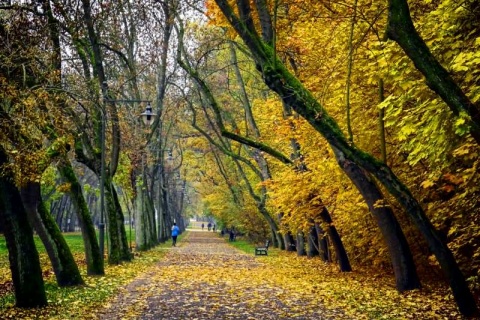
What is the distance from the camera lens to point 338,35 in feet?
43.0

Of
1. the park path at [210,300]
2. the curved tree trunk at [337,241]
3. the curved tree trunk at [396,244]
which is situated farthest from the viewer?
the curved tree trunk at [337,241]

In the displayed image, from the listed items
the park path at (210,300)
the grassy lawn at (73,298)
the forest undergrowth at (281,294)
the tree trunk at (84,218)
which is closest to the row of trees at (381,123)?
the forest undergrowth at (281,294)

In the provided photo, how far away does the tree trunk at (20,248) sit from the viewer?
9672 mm

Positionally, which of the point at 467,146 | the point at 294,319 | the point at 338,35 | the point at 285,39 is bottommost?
the point at 294,319

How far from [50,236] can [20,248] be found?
3116 mm

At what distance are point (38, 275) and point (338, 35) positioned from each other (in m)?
8.57

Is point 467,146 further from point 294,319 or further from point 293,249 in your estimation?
point 293,249

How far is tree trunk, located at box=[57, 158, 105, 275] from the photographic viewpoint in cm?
1430

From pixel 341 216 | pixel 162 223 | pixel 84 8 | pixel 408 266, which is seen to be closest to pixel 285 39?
pixel 341 216

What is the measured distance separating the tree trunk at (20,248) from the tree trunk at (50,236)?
6.52ft

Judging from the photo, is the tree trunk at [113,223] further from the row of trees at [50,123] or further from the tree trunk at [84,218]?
the tree trunk at [84,218]

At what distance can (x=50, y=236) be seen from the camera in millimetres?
12805

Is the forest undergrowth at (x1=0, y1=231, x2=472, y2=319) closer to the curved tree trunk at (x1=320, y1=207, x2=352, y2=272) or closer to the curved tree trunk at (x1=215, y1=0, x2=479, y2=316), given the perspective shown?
the curved tree trunk at (x1=320, y1=207, x2=352, y2=272)

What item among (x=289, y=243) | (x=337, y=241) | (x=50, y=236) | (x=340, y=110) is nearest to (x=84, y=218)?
(x=50, y=236)
